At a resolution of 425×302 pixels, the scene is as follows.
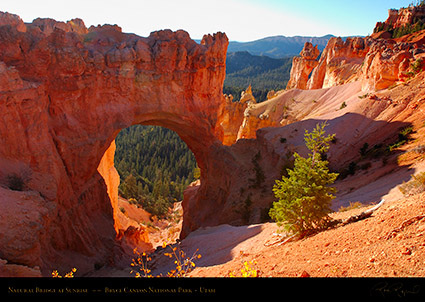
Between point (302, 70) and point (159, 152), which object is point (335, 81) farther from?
point (159, 152)

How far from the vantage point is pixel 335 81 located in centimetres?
4959

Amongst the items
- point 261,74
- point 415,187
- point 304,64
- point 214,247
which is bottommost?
point 214,247

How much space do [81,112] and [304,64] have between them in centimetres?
5207

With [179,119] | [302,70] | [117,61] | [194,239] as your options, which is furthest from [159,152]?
[194,239]

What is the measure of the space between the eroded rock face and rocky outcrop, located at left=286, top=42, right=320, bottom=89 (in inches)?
1545

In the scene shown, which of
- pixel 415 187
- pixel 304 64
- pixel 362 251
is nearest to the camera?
pixel 362 251

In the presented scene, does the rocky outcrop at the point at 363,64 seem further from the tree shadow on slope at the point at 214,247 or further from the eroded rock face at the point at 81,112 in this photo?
the tree shadow on slope at the point at 214,247
